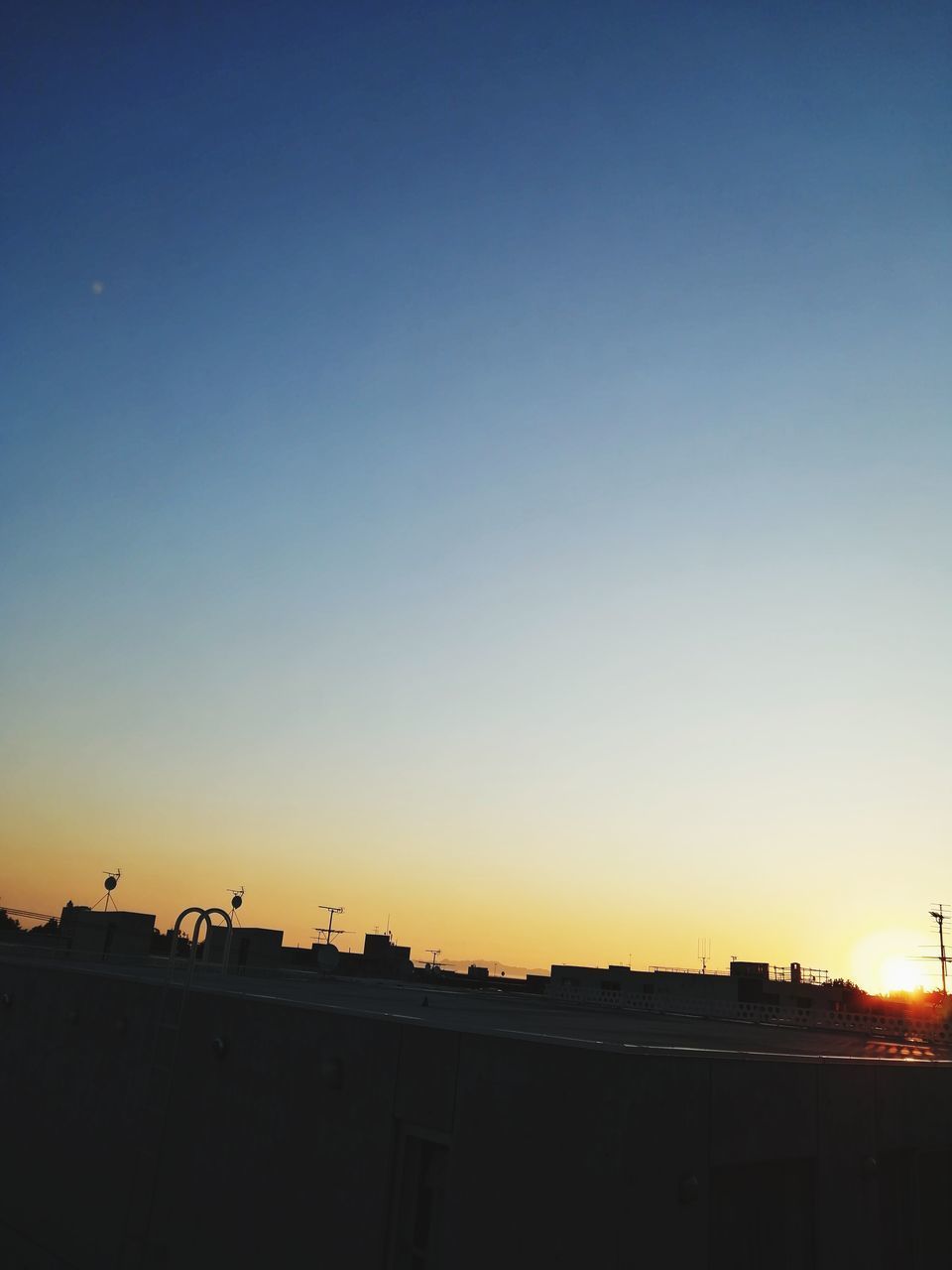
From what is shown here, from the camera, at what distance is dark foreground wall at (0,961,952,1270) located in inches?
332

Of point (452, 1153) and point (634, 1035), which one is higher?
point (634, 1035)

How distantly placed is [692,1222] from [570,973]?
6898 cm

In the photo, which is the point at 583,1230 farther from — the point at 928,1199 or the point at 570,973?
the point at 570,973

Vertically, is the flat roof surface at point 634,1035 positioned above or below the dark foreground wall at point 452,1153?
above

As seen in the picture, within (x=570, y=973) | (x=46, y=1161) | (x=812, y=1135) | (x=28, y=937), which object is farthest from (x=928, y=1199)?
(x=570, y=973)

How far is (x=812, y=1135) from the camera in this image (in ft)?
34.8

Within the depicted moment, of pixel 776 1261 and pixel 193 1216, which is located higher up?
pixel 776 1261

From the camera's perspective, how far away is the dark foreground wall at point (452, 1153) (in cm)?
843

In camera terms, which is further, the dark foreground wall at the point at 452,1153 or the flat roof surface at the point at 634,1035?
the flat roof surface at the point at 634,1035

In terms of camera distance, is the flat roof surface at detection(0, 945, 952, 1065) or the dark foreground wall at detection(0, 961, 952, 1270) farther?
the flat roof surface at detection(0, 945, 952, 1065)

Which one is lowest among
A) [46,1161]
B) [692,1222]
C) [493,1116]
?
[46,1161]

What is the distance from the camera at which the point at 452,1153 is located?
9.09 metres

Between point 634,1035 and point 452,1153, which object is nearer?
point 452,1153

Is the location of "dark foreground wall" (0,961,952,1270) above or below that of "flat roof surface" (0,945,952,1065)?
below
